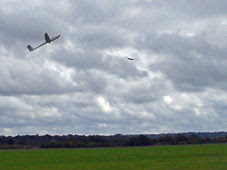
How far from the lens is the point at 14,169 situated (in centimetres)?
4606

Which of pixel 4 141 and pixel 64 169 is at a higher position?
pixel 4 141

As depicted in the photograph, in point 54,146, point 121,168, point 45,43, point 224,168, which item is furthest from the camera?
point 54,146

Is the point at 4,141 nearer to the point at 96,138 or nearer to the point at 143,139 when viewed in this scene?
the point at 96,138

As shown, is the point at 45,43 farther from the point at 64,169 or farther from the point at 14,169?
the point at 14,169

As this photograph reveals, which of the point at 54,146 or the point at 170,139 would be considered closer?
the point at 54,146

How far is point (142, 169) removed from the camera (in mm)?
42156

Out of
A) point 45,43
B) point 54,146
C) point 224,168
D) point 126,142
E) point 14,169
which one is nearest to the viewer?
point 45,43

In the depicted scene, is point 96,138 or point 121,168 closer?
point 121,168

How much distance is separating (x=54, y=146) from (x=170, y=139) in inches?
1798

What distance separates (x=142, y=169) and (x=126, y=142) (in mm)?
108250

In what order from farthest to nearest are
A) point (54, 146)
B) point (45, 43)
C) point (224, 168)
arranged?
1. point (54, 146)
2. point (224, 168)
3. point (45, 43)

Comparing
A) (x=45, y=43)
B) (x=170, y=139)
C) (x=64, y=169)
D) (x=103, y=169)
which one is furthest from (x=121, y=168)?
(x=170, y=139)

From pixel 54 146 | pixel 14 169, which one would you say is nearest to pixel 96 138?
pixel 54 146

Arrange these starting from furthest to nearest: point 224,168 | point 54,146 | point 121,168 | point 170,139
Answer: point 170,139 → point 54,146 → point 121,168 → point 224,168
